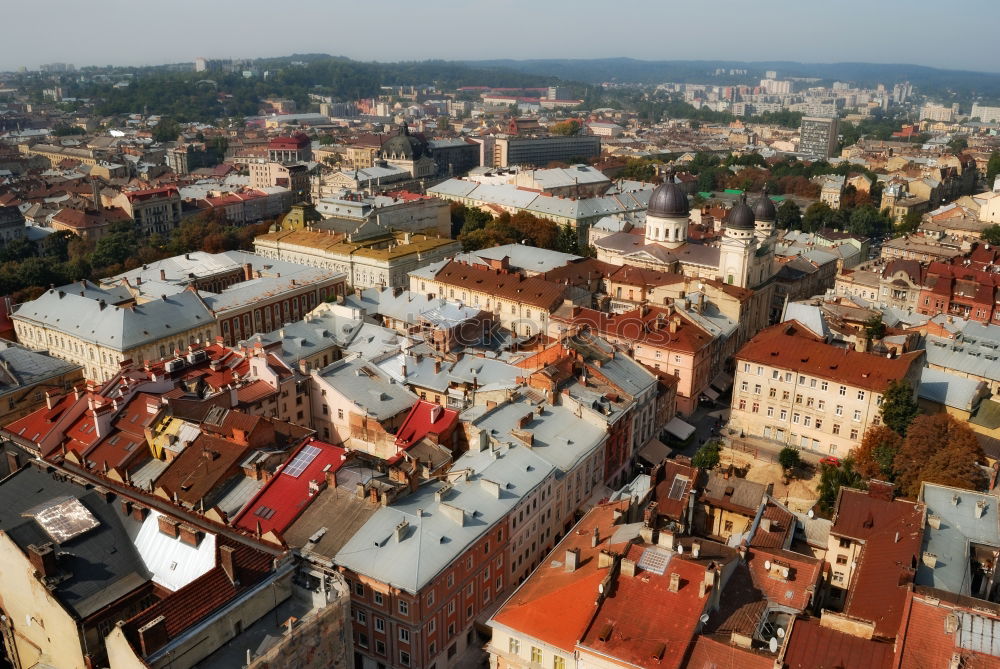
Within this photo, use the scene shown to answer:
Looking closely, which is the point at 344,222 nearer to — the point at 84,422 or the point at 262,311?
the point at 262,311

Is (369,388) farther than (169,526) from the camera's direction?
Yes

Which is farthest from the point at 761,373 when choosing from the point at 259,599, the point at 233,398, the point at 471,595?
the point at 259,599

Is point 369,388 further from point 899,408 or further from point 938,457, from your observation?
point 938,457

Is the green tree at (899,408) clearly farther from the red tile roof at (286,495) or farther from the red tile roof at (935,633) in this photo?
the red tile roof at (286,495)

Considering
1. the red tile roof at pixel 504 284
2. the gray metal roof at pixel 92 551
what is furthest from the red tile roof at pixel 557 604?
the red tile roof at pixel 504 284

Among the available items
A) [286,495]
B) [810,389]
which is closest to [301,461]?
[286,495]

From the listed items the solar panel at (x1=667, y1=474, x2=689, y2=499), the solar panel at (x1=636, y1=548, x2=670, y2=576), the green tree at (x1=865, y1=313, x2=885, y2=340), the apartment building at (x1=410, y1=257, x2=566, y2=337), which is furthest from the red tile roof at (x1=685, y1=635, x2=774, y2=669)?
the apartment building at (x1=410, y1=257, x2=566, y2=337)

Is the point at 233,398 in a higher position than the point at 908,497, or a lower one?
higher
